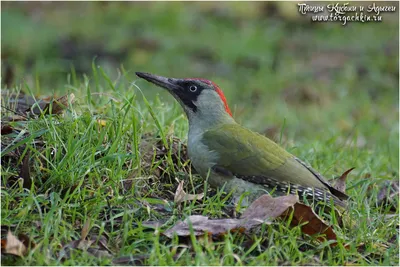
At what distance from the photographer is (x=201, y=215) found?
4090 mm

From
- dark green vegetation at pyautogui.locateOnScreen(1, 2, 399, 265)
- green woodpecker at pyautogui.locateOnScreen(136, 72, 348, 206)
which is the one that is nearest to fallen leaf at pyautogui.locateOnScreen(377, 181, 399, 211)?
dark green vegetation at pyautogui.locateOnScreen(1, 2, 399, 265)

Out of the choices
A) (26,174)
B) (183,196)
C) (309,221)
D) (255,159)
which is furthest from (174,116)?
(309,221)

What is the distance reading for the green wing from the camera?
14.4 ft

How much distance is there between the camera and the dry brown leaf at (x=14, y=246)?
3.50m

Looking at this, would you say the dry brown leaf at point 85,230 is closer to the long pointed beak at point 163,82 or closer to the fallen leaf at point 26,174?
the fallen leaf at point 26,174

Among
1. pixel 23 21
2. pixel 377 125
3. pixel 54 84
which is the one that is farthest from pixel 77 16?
pixel 377 125

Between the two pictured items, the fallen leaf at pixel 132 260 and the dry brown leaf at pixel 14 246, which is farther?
the fallen leaf at pixel 132 260

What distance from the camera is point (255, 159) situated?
4434mm

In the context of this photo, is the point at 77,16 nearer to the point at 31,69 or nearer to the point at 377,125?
the point at 31,69

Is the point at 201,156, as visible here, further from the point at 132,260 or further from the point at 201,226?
the point at 132,260

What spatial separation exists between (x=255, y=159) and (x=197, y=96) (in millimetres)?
737

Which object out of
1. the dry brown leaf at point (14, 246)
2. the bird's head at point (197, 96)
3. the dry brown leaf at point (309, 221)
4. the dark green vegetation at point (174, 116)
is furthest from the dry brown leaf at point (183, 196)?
the dry brown leaf at point (14, 246)

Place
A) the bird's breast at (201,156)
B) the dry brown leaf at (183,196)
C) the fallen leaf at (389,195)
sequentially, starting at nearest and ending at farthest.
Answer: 1. the dry brown leaf at (183,196)
2. the bird's breast at (201,156)
3. the fallen leaf at (389,195)

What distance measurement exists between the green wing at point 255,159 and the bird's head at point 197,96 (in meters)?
0.29
